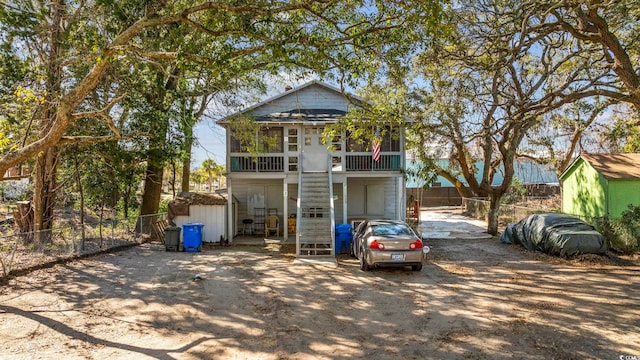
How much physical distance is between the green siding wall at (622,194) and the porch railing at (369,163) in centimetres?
1049

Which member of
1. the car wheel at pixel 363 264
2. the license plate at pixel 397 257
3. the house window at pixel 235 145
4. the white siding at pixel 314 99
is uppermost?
the white siding at pixel 314 99

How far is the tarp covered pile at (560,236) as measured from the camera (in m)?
13.1

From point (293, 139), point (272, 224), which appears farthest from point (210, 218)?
point (293, 139)

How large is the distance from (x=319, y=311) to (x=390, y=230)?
467 cm

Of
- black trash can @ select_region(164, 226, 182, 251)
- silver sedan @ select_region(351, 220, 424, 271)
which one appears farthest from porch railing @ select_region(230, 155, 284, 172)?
silver sedan @ select_region(351, 220, 424, 271)

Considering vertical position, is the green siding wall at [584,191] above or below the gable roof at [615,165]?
below

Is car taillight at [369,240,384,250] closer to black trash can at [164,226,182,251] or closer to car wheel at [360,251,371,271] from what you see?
car wheel at [360,251,371,271]

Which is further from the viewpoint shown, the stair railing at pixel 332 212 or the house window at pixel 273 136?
the house window at pixel 273 136

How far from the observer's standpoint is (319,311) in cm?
800

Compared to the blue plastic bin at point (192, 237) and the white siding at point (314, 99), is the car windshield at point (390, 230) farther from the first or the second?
the white siding at point (314, 99)

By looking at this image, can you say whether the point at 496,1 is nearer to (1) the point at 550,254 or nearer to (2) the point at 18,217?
(1) the point at 550,254

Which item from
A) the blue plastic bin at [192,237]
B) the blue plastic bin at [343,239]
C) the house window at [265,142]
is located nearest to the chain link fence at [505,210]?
the blue plastic bin at [343,239]

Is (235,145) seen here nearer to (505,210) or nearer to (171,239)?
(171,239)

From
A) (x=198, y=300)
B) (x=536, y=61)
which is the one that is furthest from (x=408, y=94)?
(x=198, y=300)
